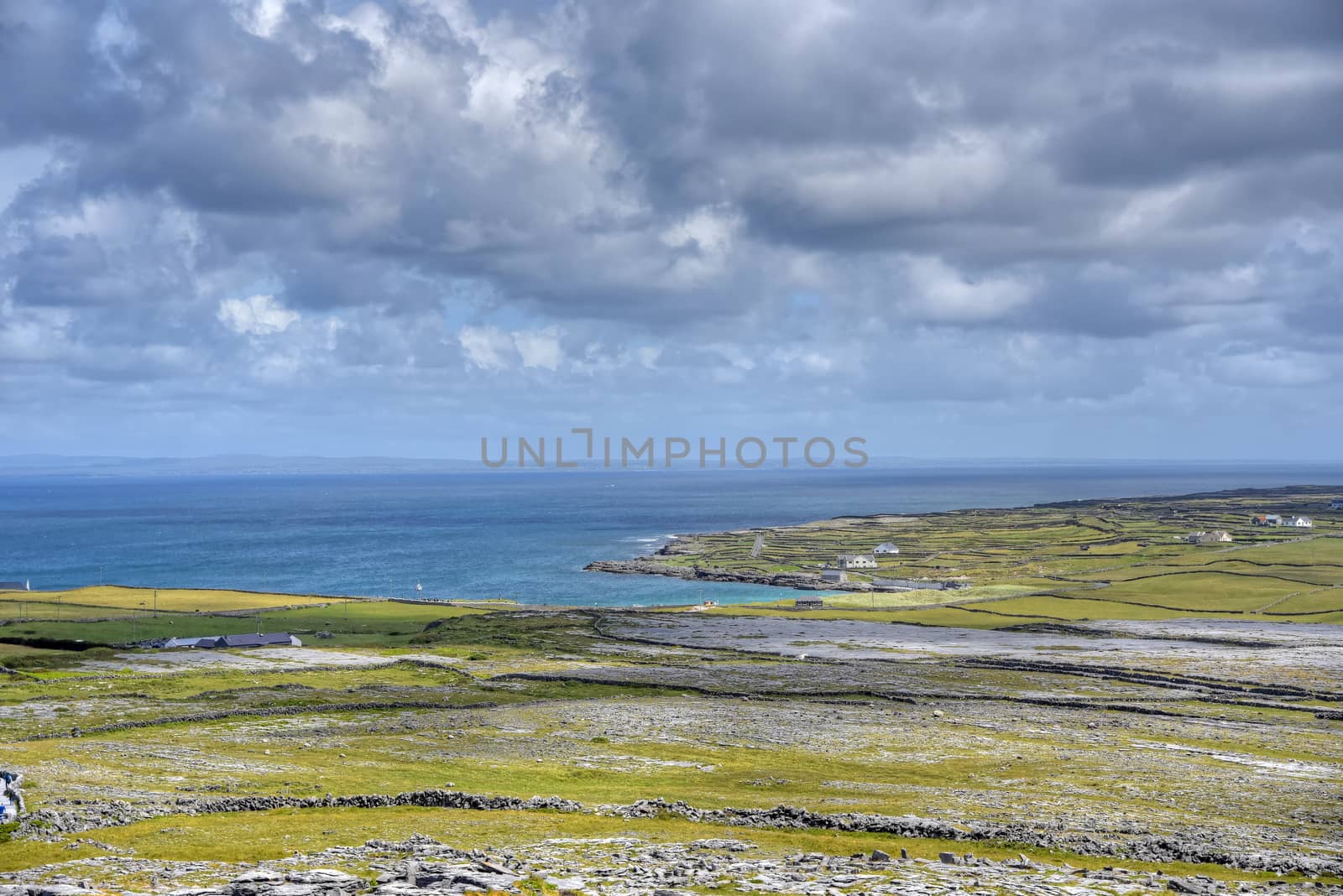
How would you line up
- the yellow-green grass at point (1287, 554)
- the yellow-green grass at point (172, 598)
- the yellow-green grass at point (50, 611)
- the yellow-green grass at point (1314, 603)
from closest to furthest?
the yellow-green grass at point (1314, 603) → the yellow-green grass at point (50, 611) → the yellow-green grass at point (172, 598) → the yellow-green grass at point (1287, 554)

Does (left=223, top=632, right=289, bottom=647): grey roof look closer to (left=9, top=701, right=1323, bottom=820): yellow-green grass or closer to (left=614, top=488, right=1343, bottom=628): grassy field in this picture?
(left=9, top=701, right=1323, bottom=820): yellow-green grass

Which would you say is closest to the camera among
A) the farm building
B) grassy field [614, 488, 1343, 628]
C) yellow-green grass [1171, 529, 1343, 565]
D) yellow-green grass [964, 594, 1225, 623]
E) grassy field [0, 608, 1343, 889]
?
grassy field [0, 608, 1343, 889]

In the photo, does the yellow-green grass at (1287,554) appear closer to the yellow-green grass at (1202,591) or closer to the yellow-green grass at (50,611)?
the yellow-green grass at (1202,591)

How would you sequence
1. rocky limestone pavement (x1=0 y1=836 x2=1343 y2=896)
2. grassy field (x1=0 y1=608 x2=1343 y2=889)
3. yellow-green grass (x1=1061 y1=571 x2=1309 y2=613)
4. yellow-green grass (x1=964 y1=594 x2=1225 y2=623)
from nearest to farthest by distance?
rocky limestone pavement (x1=0 y1=836 x2=1343 y2=896) → grassy field (x1=0 y1=608 x2=1343 y2=889) → yellow-green grass (x1=964 y1=594 x2=1225 y2=623) → yellow-green grass (x1=1061 y1=571 x2=1309 y2=613)

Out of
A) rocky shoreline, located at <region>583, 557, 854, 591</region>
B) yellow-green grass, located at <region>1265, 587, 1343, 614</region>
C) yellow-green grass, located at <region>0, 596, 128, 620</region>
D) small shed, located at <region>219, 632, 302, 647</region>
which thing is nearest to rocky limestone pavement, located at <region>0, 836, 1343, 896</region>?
small shed, located at <region>219, 632, 302, 647</region>

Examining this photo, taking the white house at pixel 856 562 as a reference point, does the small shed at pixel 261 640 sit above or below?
above

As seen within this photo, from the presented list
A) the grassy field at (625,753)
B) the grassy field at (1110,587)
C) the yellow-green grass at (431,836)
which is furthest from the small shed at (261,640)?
the yellow-green grass at (431,836)

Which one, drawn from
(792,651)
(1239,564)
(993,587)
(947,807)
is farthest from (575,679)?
(1239,564)

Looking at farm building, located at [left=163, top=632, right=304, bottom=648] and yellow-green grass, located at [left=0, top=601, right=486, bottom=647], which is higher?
farm building, located at [left=163, top=632, right=304, bottom=648]
